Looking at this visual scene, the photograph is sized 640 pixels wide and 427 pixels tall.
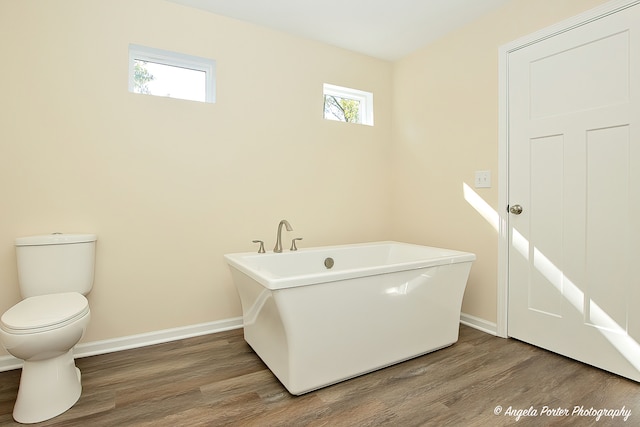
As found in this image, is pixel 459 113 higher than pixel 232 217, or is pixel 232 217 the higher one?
pixel 459 113

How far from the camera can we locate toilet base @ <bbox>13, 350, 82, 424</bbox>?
1.49 metres

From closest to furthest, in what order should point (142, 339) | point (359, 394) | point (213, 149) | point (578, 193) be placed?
point (359, 394)
point (578, 193)
point (142, 339)
point (213, 149)

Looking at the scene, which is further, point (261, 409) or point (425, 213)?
point (425, 213)

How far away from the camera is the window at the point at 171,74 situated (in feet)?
7.68

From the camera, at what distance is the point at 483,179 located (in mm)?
2525

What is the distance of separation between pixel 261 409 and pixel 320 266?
3.76 feet

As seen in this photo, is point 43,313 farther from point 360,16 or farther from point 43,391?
point 360,16

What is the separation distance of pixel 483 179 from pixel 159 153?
93.2 inches

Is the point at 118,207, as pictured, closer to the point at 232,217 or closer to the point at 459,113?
the point at 232,217

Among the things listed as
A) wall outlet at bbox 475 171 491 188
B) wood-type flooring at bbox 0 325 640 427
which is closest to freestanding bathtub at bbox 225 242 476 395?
wood-type flooring at bbox 0 325 640 427

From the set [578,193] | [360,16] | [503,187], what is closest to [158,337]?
[503,187]

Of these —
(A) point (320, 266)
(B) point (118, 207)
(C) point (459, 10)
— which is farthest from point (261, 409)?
(C) point (459, 10)

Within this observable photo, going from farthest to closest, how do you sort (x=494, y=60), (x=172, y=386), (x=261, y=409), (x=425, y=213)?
(x=425, y=213) < (x=494, y=60) < (x=172, y=386) < (x=261, y=409)

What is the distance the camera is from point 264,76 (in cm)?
269
